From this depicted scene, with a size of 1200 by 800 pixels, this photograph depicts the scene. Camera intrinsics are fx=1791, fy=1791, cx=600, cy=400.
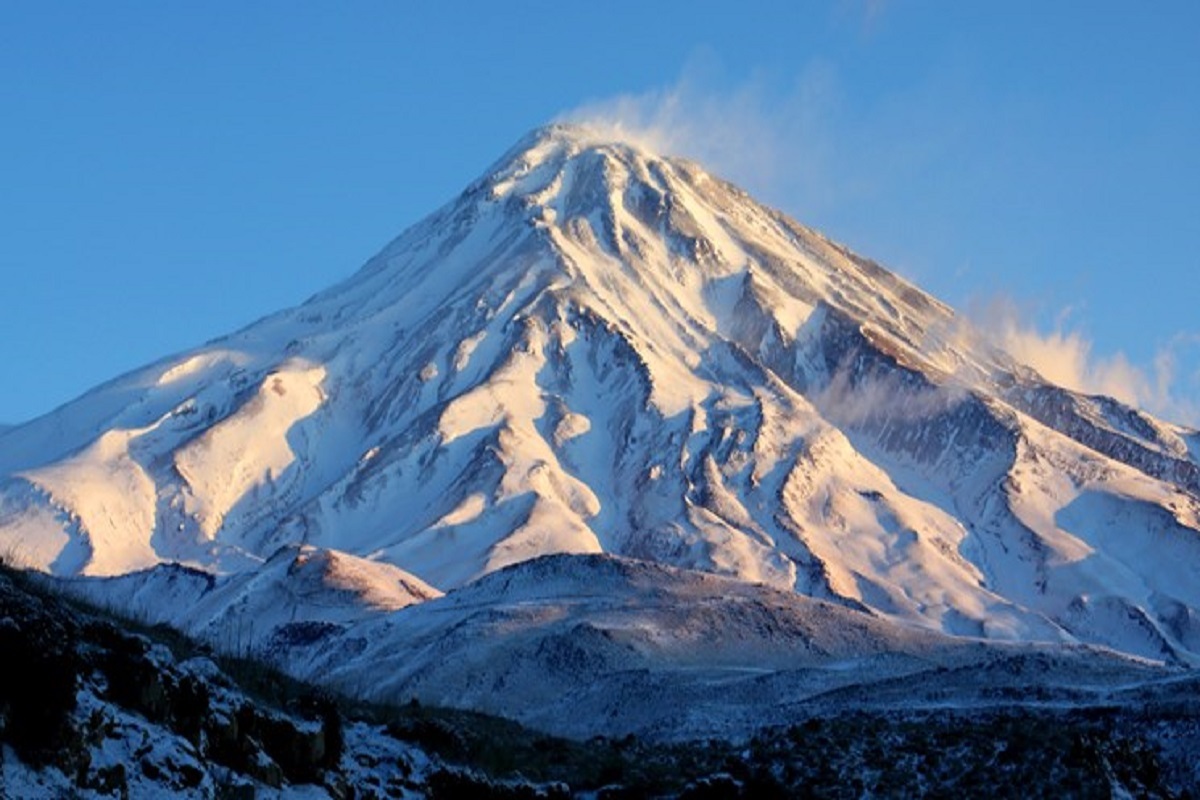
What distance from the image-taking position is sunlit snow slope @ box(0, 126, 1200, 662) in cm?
13775

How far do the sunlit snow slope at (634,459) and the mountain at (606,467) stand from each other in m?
0.35

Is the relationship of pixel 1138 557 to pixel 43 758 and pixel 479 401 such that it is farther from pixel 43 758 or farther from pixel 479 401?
pixel 43 758

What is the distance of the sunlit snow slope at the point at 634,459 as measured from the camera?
137750 millimetres

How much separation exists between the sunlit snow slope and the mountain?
35 centimetres

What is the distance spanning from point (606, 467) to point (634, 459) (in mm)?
2588

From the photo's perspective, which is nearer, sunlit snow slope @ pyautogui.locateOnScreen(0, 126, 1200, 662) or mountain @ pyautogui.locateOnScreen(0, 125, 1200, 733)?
mountain @ pyautogui.locateOnScreen(0, 125, 1200, 733)

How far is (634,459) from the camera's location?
520 feet

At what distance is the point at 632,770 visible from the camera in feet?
69.6

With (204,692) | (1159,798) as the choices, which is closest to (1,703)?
(204,692)

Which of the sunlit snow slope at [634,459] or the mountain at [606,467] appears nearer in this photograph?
the mountain at [606,467]

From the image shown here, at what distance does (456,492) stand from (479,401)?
18.4 metres

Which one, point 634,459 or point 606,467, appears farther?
point 606,467

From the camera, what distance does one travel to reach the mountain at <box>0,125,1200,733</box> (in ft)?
433

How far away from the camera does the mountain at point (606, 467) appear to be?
433 ft
